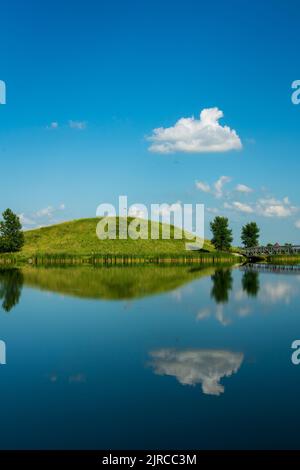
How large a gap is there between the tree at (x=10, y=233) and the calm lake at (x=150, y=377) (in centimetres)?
8804

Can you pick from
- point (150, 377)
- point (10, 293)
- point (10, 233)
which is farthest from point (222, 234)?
point (150, 377)

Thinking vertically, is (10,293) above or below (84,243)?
below

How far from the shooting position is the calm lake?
37.2ft

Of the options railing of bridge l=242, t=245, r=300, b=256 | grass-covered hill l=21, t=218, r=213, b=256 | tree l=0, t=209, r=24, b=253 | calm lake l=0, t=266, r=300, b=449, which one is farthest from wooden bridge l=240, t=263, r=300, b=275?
tree l=0, t=209, r=24, b=253

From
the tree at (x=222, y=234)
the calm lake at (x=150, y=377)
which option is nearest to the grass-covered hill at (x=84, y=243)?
the tree at (x=222, y=234)

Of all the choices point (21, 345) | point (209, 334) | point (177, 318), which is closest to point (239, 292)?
point (177, 318)

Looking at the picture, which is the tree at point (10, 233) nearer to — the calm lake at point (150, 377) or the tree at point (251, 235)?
the tree at point (251, 235)

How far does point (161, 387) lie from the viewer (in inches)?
582

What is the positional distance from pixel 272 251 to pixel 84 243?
172ft

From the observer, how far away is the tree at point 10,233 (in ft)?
383

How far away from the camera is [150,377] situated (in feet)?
52.2
